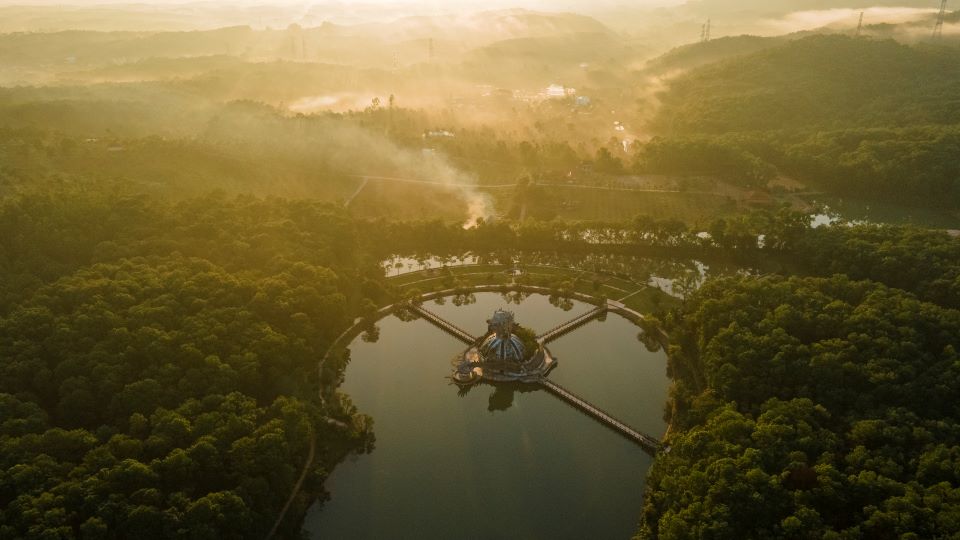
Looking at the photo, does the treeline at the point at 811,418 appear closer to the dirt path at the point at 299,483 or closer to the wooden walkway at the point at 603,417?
the wooden walkway at the point at 603,417

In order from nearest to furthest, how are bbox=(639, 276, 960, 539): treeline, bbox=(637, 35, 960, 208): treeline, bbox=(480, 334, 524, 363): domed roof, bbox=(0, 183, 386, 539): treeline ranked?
bbox=(639, 276, 960, 539): treeline, bbox=(0, 183, 386, 539): treeline, bbox=(480, 334, 524, 363): domed roof, bbox=(637, 35, 960, 208): treeline

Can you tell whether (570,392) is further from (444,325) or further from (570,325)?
(444,325)

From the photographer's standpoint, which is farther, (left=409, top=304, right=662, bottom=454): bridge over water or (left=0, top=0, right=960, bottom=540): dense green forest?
(left=409, top=304, right=662, bottom=454): bridge over water

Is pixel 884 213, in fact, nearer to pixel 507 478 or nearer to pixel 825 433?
pixel 825 433

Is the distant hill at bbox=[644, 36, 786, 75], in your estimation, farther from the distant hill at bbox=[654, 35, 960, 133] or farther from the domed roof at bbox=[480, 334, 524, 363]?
the domed roof at bbox=[480, 334, 524, 363]

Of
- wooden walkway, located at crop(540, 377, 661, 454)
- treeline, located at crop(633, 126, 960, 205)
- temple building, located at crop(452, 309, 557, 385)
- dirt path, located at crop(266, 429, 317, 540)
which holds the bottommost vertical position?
dirt path, located at crop(266, 429, 317, 540)

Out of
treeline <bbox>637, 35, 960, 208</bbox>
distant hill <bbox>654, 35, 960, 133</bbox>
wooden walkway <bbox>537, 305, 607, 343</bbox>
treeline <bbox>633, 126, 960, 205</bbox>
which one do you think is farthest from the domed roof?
distant hill <bbox>654, 35, 960, 133</bbox>

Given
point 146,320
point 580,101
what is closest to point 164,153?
point 146,320

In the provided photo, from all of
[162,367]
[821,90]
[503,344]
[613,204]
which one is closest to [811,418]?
[503,344]
